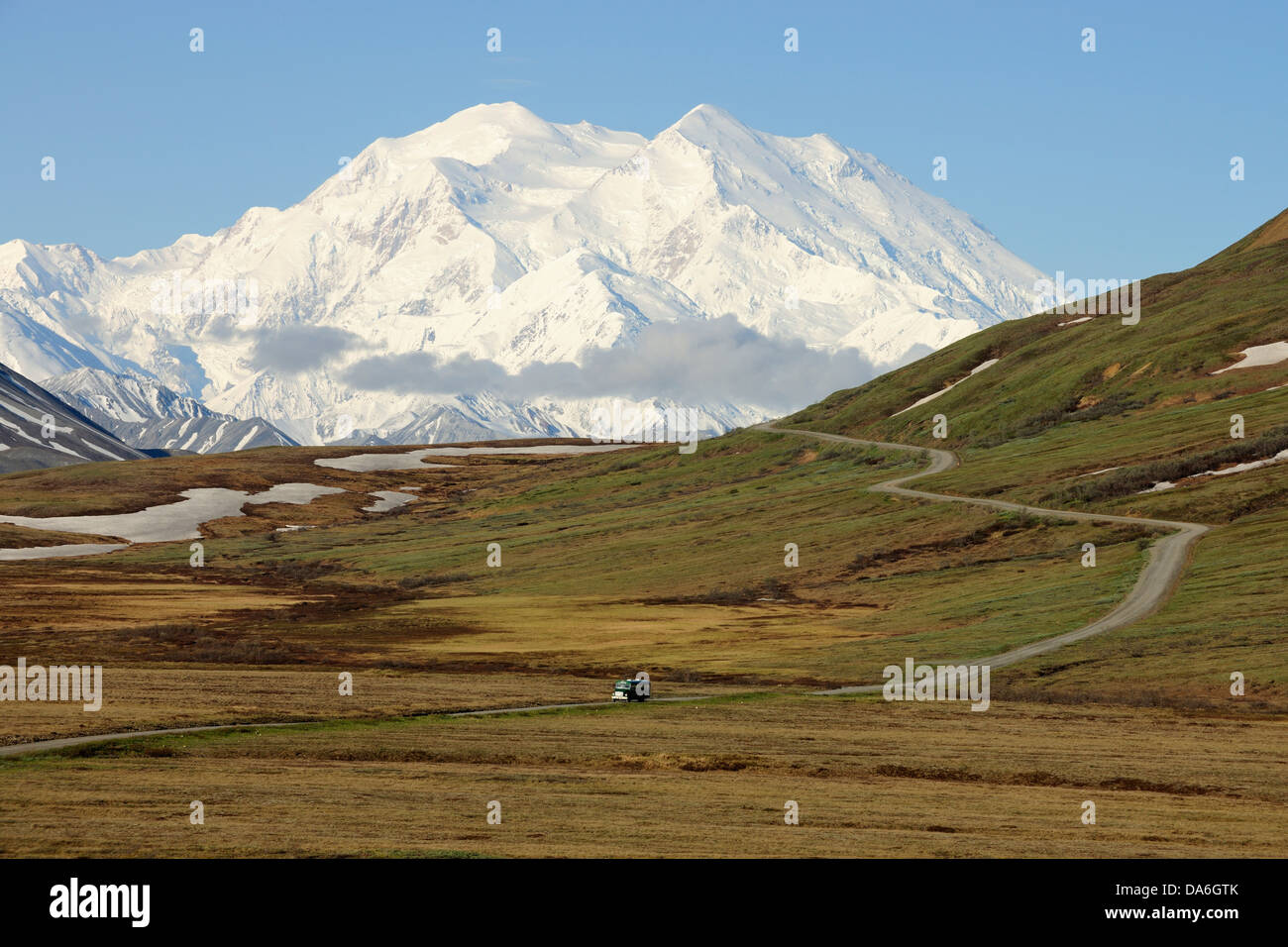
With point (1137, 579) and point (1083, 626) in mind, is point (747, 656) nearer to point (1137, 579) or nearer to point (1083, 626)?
Answer: point (1083, 626)

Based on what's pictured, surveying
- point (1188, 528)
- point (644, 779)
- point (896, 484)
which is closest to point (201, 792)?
point (644, 779)

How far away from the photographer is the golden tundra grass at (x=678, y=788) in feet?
96.0

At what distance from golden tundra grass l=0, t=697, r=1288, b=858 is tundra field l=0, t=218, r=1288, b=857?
0.69ft

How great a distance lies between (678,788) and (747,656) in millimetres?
44126

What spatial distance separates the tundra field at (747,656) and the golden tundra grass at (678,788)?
0.69 feet

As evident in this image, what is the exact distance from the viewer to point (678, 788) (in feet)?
127

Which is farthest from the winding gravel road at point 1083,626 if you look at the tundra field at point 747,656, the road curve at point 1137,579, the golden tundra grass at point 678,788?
the golden tundra grass at point 678,788

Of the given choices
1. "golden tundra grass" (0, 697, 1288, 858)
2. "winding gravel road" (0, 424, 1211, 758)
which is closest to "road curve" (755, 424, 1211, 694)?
"winding gravel road" (0, 424, 1211, 758)

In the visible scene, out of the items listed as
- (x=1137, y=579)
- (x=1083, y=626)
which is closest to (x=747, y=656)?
(x=1083, y=626)

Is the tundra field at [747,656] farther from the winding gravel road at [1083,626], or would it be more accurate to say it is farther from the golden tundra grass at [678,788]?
the winding gravel road at [1083,626]

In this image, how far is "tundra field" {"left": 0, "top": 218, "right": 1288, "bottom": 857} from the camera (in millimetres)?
32906

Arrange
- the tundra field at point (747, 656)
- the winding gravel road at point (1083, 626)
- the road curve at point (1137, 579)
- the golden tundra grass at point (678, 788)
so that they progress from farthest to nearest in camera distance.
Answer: the road curve at point (1137, 579) < the winding gravel road at point (1083, 626) < the tundra field at point (747, 656) < the golden tundra grass at point (678, 788)
